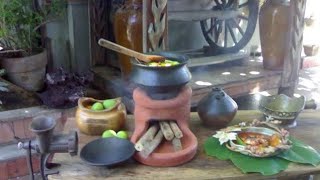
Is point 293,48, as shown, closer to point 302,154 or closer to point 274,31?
point 274,31

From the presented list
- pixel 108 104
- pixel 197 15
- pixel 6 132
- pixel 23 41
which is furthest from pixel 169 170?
pixel 197 15

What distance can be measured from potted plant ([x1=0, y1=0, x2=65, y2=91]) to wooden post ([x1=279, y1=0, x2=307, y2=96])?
1.73m

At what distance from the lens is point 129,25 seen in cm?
248

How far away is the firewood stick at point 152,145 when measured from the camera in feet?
4.29

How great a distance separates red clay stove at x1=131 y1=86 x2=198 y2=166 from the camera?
1304 millimetres

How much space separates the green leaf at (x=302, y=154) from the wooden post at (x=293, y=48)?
1.54 metres

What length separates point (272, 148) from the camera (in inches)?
52.2

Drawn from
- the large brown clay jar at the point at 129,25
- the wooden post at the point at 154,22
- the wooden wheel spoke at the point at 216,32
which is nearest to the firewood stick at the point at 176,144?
the wooden post at the point at 154,22

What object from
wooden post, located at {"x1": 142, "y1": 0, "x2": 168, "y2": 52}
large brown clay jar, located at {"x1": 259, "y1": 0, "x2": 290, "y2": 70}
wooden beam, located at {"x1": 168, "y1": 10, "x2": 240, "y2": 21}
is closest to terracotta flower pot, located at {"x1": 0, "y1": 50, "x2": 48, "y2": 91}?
wooden post, located at {"x1": 142, "y1": 0, "x2": 168, "y2": 52}

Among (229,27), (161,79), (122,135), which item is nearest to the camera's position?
(161,79)

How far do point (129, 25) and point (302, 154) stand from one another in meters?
1.50

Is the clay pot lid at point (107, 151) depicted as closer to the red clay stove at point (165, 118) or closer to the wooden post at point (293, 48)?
the red clay stove at point (165, 118)

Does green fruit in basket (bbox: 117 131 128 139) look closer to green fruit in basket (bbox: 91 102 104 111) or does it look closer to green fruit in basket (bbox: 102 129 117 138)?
green fruit in basket (bbox: 102 129 117 138)

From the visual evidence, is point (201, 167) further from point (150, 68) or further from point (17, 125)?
point (17, 125)
